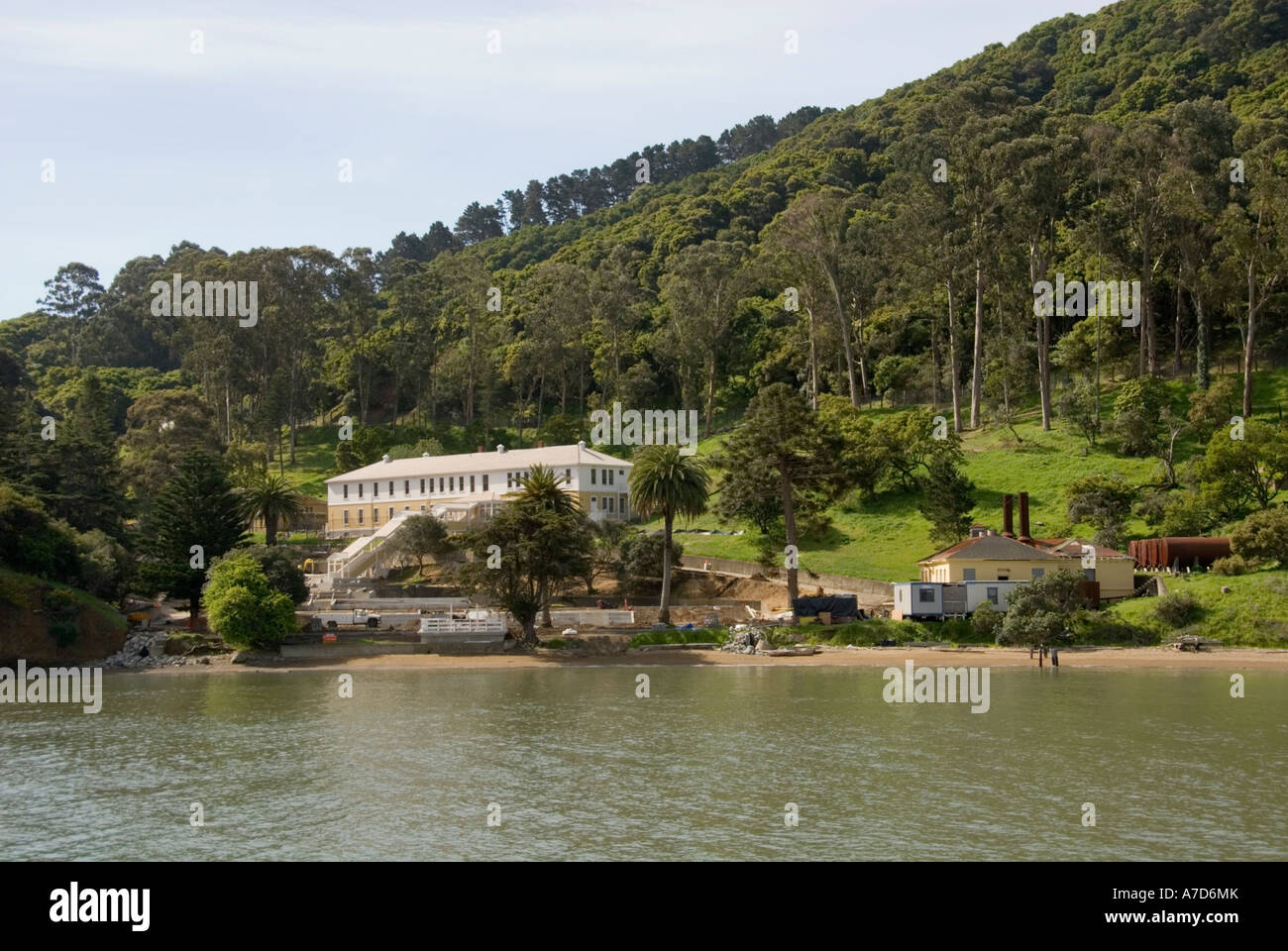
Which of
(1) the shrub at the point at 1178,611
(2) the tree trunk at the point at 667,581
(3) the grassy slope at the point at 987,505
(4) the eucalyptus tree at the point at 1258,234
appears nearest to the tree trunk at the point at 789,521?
(3) the grassy slope at the point at 987,505

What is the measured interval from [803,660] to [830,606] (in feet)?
16.7

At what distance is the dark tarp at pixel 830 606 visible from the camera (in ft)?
206

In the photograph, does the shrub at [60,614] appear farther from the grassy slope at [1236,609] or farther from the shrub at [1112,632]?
the grassy slope at [1236,609]

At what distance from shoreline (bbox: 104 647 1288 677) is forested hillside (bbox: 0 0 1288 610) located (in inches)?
473

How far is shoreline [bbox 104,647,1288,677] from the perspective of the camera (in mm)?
54062

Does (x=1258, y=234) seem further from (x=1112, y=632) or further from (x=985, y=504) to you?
(x=1112, y=632)

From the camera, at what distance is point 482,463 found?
3536 inches

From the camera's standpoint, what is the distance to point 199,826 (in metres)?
28.4

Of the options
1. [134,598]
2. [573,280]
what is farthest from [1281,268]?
[134,598]

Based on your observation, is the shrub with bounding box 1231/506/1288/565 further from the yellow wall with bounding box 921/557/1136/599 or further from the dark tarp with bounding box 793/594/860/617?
Answer: the dark tarp with bounding box 793/594/860/617

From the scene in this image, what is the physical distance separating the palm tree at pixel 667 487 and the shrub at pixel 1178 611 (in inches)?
904

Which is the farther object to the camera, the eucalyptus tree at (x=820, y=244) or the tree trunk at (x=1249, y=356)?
the eucalyptus tree at (x=820, y=244)

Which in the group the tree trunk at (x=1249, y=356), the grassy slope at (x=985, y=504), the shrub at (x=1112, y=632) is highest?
the tree trunk at (x=1249, y=356)

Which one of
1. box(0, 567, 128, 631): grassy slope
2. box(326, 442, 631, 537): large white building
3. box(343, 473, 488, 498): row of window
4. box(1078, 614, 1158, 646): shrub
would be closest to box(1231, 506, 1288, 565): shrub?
box(1078, 614, 1158, 646): shrub
